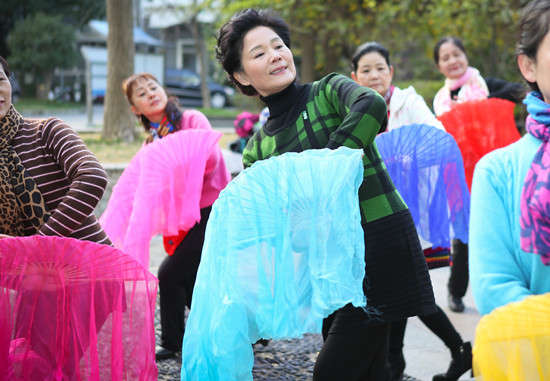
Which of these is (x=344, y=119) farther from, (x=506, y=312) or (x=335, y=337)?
(x=506, y=312)

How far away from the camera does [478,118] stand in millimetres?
5105

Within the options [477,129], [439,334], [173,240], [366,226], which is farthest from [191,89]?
[366,226]

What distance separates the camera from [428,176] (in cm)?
387

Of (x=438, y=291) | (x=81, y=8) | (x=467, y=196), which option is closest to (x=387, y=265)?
(x=467, y=196)

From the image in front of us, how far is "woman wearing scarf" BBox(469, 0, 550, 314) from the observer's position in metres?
1.83

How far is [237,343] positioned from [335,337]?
49 cm

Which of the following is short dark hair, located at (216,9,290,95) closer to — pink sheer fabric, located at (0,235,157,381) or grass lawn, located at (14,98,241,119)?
pink sheer fabric, located at (0,235,157,381)

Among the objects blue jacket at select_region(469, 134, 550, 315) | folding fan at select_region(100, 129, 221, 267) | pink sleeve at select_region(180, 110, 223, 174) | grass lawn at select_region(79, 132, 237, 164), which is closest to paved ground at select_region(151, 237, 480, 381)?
folding fan at select_region(100, 129, 221, 267)

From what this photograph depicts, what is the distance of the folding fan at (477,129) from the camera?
504cm

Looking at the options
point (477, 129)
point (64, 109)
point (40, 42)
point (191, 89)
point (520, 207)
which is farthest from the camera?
point (40, 42)

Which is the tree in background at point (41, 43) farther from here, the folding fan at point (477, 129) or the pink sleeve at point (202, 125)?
the folding fan at point (477, 129)

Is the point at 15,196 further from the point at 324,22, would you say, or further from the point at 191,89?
the point at 191,89

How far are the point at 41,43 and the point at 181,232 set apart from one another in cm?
2850

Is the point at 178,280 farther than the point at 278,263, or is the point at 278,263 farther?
the point at 178,280
